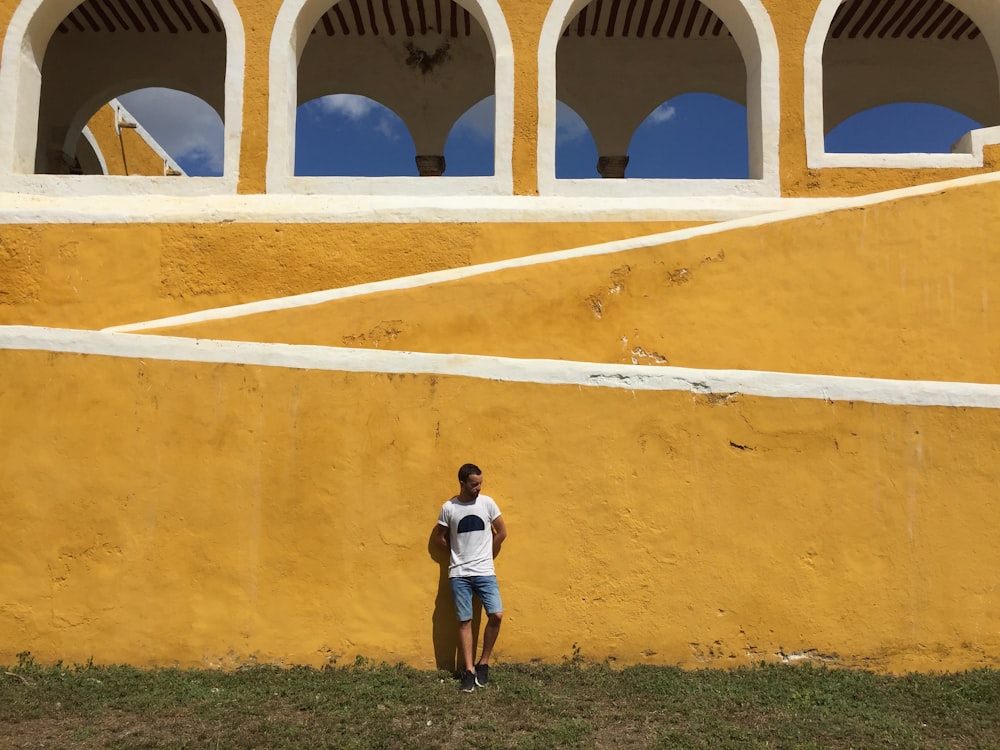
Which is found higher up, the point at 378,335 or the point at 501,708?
the point at 378,335

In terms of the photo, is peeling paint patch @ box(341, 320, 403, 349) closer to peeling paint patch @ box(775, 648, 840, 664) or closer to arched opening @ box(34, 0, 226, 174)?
peeling paint patch @ box(775, 648, 840, 664)

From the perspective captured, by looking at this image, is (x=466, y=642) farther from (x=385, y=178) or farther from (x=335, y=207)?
(x=385, y=178)

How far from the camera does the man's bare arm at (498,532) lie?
373cm

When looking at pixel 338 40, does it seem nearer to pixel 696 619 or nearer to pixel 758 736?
pixel 696 619

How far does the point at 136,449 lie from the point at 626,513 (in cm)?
221

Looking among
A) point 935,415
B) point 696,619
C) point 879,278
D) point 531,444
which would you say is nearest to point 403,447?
point 531,444

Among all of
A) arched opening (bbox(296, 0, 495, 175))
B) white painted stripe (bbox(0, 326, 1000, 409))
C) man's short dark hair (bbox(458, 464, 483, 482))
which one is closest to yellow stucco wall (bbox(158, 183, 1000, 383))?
white painted stripe (bbox(0, 326, 1000, 409))

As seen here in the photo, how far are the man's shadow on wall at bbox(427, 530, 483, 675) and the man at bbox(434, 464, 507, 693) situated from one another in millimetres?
64

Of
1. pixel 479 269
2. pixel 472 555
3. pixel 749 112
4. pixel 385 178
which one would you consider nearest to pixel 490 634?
pixel 472 555

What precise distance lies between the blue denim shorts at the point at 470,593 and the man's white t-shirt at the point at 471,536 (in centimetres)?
3

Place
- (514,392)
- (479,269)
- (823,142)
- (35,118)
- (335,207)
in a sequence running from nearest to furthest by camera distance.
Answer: (514,392) → (479,269) → (335,207) → (823,142) → (35,118)

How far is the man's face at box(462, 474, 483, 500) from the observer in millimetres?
3631

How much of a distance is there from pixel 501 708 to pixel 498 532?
2.42 feet

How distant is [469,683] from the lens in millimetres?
3523
